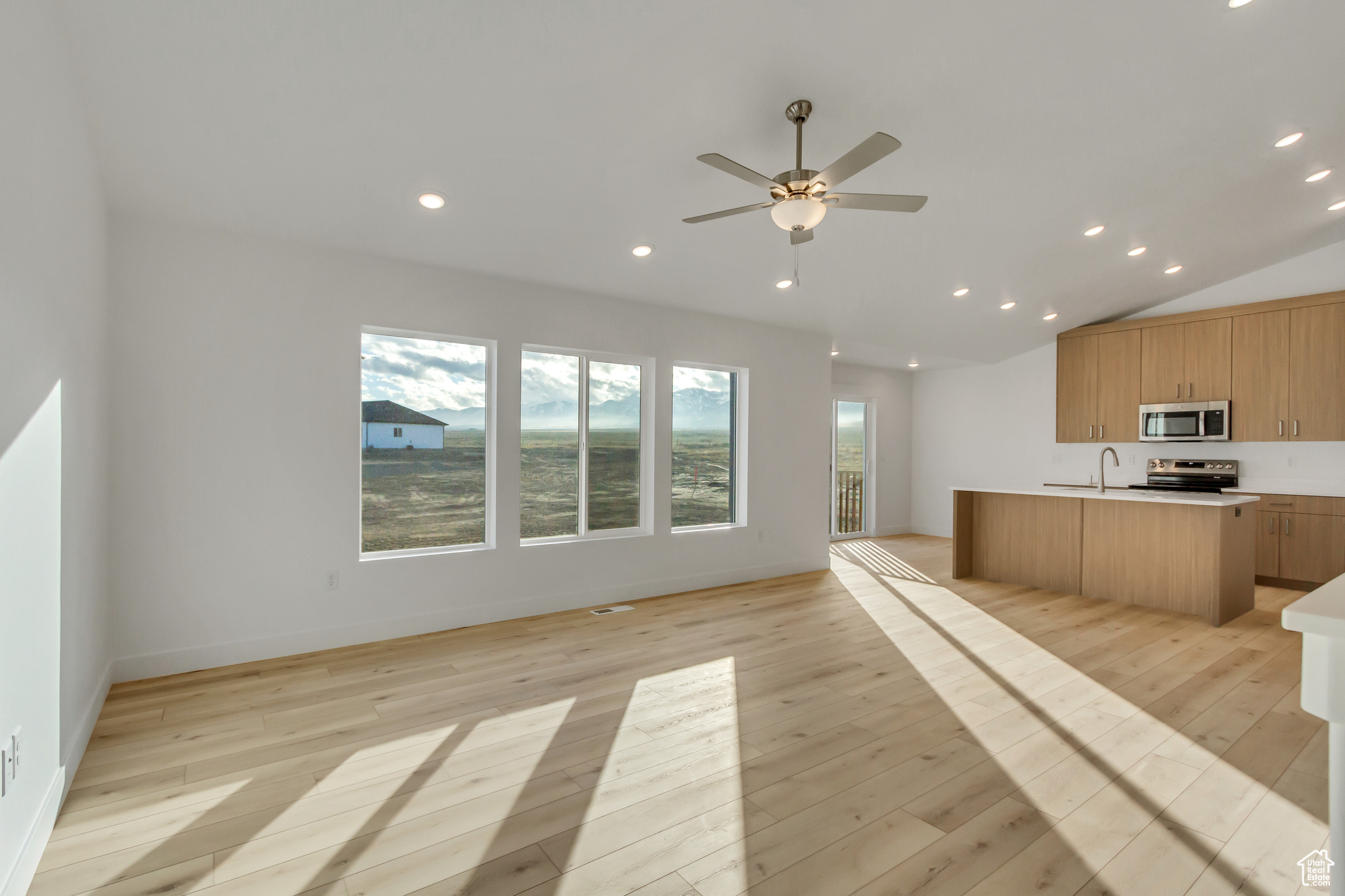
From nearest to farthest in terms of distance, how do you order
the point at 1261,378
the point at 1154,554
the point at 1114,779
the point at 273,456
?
the point at 1114,779 → the point at 273,456 → the point at 1154,554 → the point at 1261,378

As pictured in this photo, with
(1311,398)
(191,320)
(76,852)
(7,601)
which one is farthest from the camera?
(1311,398)

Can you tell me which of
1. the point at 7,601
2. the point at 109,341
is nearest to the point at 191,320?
the point at 109,341

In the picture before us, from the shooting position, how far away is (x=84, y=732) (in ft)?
8.62

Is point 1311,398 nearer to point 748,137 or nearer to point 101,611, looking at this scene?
point 748,137

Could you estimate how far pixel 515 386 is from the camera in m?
4.69

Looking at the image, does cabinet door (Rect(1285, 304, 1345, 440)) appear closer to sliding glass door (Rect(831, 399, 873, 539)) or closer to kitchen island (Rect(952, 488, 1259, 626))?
kitchen island (Rect(952, 488, 1259, 626))

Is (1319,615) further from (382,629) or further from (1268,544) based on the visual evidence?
(1268,544)

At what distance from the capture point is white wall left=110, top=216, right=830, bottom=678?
3.43 metres

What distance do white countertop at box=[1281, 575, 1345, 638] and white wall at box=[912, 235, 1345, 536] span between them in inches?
269

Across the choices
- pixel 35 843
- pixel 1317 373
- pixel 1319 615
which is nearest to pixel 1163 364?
pixel 1317 373

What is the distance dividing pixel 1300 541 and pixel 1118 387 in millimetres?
2123

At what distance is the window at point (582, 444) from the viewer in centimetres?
492

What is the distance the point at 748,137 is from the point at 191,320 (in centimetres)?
316

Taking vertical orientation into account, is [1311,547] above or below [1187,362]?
below
